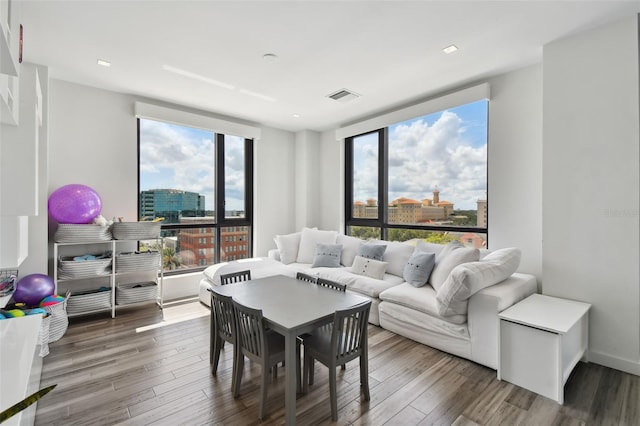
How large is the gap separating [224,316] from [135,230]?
2.15 m

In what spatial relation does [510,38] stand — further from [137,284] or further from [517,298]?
[137,284]

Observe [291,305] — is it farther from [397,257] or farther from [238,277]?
[397,257]

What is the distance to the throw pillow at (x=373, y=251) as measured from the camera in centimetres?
405

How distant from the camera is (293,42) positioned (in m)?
2.68

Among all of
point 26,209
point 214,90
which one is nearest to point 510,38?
point 214,90

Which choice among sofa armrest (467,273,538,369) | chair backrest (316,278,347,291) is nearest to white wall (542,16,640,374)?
sofa armrest (467,273,538,369)

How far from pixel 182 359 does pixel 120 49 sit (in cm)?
291

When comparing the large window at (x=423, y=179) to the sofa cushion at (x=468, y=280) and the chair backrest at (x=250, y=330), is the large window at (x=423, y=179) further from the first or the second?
the chair backrest at (x=250, y=330)

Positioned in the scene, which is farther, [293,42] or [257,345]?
[293,42]

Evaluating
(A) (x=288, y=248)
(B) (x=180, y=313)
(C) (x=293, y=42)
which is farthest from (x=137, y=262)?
(C) (x=293, y=42)

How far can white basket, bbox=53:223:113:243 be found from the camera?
3.24 meters

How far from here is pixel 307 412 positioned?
1.97 meters

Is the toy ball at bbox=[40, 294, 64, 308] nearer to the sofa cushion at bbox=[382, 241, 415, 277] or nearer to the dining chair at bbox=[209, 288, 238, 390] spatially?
the dining chair at bbox=[209, 288, 238, 390]

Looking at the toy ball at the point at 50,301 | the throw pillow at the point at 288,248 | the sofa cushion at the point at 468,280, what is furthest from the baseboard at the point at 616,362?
the toy ball at the point at 50,301
